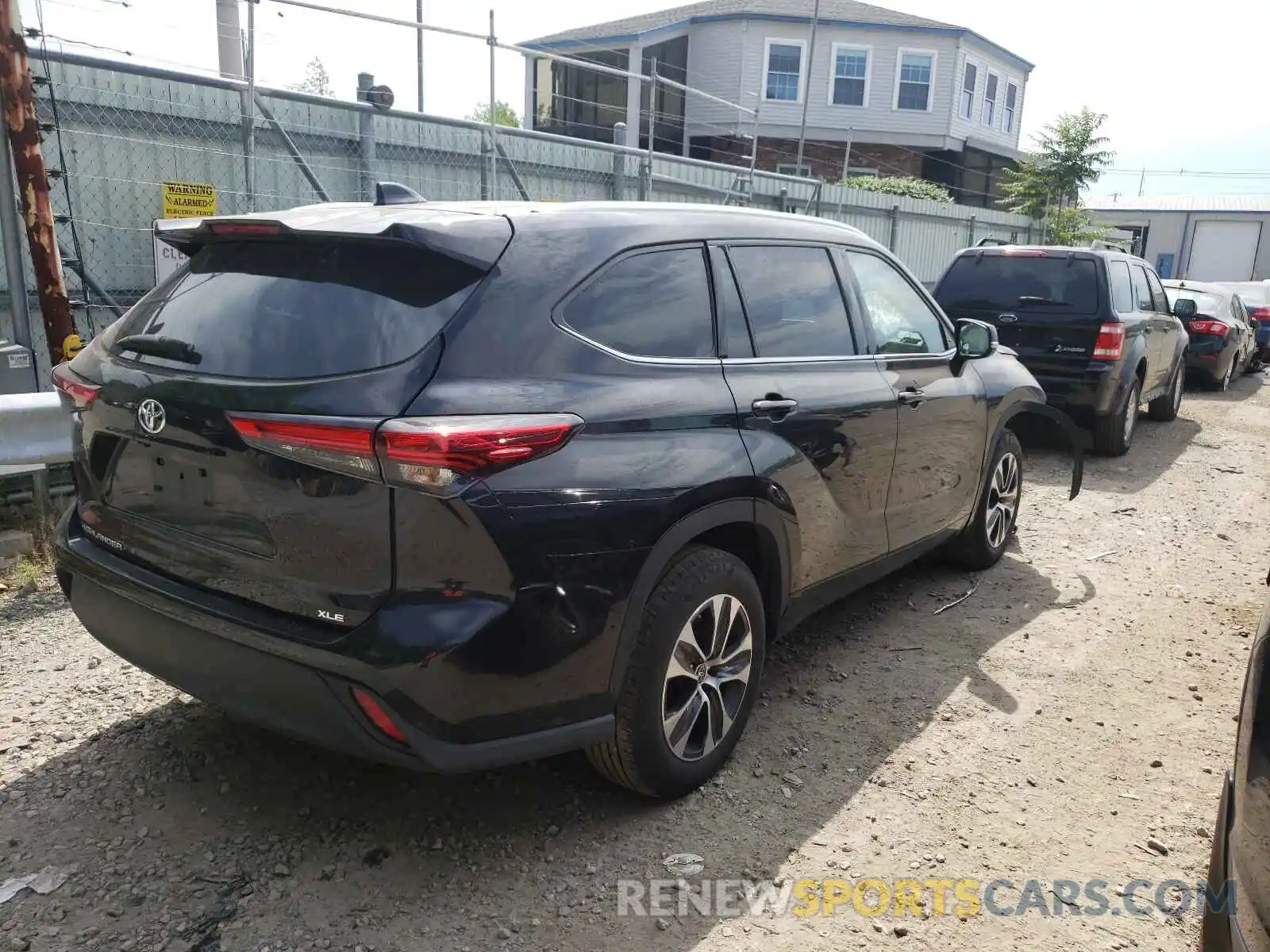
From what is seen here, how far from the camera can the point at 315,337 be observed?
105 inches

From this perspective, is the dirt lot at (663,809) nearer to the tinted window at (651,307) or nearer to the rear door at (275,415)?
the rear door at (275,415)

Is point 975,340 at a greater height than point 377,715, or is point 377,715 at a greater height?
point 975,340

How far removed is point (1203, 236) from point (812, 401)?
171 ft

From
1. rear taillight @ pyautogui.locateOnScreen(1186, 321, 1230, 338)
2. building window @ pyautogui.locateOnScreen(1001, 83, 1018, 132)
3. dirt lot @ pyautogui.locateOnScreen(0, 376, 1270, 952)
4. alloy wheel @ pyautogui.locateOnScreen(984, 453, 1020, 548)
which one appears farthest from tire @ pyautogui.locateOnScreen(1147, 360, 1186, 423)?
building window @ pyautogui.locateOnScreen(1001, 83, 1018, 132)

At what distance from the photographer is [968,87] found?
107 feet

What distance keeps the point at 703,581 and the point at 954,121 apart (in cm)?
3221

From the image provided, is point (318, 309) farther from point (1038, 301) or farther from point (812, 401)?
point (1038, 301)

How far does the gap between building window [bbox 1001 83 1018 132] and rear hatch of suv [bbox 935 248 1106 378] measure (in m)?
29.8

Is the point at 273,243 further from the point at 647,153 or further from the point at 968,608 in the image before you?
the point at 647,153

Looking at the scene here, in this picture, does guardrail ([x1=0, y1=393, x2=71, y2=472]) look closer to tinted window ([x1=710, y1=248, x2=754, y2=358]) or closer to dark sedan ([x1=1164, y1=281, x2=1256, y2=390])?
tinted window ([x1=710, y1=248, x2=754, y2=358])

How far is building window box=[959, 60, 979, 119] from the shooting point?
32031 millimetres

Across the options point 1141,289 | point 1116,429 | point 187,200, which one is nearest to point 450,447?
point 187,200

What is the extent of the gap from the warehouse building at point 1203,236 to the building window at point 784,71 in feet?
74.5

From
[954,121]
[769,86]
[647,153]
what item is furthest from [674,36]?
[647,153]
